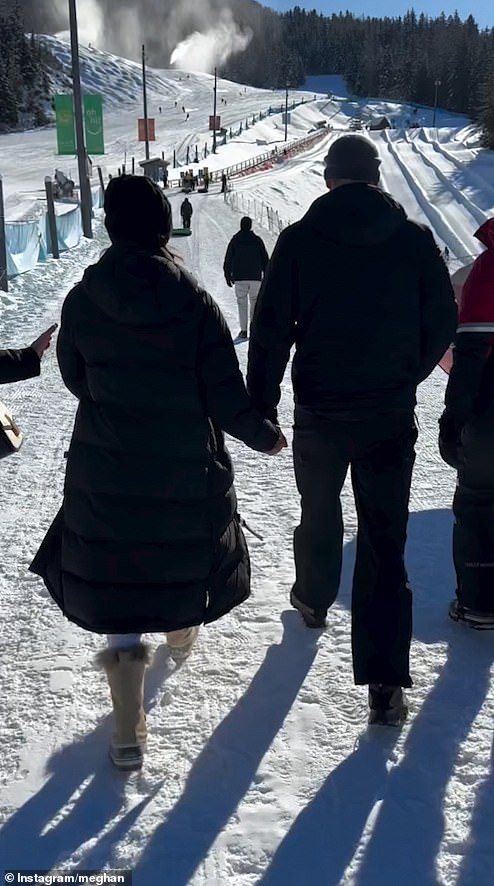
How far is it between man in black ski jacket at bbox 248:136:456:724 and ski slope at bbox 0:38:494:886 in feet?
0.79

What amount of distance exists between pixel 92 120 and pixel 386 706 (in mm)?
20441

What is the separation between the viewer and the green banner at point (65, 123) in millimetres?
19472

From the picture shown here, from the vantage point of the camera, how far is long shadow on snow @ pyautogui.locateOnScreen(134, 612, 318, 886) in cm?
216

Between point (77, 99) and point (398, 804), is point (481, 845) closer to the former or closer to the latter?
point (398, 804)

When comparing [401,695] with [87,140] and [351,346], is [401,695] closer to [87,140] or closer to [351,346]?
[351,346]

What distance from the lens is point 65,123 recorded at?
19.8 meters

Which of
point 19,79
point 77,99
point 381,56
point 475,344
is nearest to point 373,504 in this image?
point 475,344

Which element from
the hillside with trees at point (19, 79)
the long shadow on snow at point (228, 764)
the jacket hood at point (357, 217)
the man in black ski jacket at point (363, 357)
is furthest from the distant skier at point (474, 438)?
the hillside with trees at point (19, 79)

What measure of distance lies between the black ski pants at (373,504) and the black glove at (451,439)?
0.42 meters

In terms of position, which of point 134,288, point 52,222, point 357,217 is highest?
point 357,217

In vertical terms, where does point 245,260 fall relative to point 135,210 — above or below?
below

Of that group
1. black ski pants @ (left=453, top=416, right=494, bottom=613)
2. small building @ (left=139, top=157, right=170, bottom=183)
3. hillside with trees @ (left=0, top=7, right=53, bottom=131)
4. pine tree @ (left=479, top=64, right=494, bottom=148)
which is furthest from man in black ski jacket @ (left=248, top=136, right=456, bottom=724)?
hillside with trees @ (left=0, top=7, right=53, bottom=131)

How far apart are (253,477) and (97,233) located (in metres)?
18.8

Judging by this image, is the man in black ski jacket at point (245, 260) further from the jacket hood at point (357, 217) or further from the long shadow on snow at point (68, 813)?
the long shadow on snow at point (68, 813)
